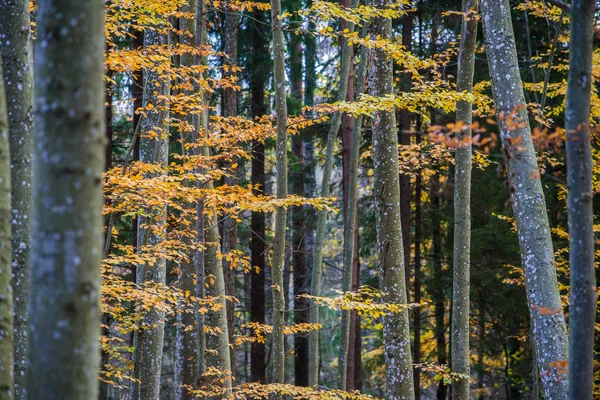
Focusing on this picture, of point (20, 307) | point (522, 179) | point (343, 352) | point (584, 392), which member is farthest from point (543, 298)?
point (343, 352)

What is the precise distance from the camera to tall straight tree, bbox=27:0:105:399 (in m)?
2.11

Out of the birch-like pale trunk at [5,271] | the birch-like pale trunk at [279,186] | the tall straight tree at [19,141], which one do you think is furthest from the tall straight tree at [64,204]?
the birch-like pale trunk at [279,186]

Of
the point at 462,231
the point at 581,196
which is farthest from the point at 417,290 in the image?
the point at 581,196

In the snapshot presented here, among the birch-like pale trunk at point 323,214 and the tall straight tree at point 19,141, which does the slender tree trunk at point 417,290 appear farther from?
the tall straight tree at point 19,141

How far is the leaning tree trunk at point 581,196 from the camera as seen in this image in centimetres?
332

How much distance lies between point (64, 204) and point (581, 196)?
A: 2866 millimetres

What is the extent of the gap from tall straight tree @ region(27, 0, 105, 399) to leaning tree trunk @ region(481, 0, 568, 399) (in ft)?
12.3

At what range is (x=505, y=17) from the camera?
5543 millimetres

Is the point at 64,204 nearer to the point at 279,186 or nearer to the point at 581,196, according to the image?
the point at 581,196

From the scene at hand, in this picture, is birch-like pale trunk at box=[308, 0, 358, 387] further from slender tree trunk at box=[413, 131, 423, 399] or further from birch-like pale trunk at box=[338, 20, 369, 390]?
slender tree trunk at box=[413, 131, 423, 399]

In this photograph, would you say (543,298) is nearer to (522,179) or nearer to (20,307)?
(522,179)

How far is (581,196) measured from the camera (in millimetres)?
3344

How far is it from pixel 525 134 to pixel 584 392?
2.72m

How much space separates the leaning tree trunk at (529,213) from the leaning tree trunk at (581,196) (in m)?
1.47
